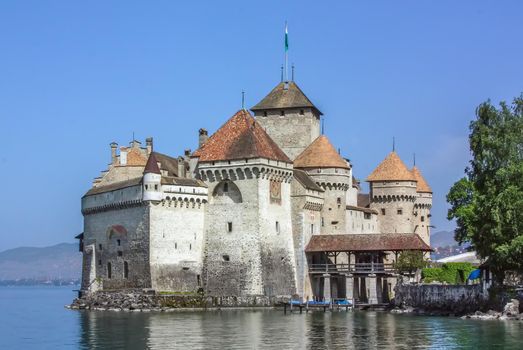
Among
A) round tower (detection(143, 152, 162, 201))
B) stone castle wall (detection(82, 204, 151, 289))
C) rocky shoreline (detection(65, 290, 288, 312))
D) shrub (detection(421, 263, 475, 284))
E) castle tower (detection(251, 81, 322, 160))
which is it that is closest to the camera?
rocky shoreline (detection(65, 290, 288, 312))

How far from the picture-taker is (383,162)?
9269 centimetres

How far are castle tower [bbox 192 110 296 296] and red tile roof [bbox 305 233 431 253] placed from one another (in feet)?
8.25

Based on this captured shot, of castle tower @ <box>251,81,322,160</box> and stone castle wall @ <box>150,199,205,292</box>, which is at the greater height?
castle tower @ <box>251,81,322,160</box>

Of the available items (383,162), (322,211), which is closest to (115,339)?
(322,211)

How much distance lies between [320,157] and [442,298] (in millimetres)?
19540

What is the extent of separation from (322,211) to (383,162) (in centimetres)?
1264

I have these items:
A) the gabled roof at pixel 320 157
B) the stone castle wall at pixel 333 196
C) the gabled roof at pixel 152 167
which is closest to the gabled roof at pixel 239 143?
the gabled roof at pixel 152 167

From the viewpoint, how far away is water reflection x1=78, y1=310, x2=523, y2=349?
48625 millimetres

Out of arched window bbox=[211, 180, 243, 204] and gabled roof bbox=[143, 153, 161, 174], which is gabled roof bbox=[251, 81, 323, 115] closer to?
arched window bbox=[211, 180, 243, 204]

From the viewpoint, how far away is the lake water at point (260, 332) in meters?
48.8

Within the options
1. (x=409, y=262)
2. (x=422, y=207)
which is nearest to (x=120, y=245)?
(x=409, y=262)

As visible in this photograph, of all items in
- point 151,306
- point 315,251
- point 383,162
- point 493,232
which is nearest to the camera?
point 493,232

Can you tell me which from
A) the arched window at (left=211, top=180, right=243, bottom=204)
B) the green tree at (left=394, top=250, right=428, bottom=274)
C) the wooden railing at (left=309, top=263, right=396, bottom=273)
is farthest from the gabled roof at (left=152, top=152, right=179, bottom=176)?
the green tree at (left=394, top=250, right=428, bottom=274)

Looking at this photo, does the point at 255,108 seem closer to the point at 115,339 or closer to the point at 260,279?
the point at 260,279
